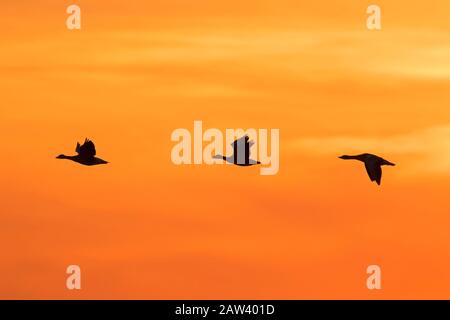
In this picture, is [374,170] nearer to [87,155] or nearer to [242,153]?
[242,153]

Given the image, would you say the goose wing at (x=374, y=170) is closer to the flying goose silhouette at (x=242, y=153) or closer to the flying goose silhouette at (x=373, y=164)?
the flying goose silhouette at (x=373, y=164)

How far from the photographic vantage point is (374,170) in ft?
134

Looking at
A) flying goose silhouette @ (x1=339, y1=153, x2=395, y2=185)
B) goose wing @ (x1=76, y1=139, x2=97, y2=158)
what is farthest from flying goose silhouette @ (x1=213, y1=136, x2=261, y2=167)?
goose wing @ (x1=76, y1=139, x2=97, y2=158)

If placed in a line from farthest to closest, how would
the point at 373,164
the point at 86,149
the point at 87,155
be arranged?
the point at 87,155 → the point at 86,149 → the point at 373,164

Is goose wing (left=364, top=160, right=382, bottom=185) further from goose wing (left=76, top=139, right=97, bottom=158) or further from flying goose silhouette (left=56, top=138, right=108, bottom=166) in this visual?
goose wing (left=76, top=139, right=97, bottom=158)

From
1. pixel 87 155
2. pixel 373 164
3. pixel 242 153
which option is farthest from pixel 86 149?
pixel 373 164

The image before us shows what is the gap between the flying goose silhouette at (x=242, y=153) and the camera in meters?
41.8

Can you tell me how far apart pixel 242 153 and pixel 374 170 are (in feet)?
13.0

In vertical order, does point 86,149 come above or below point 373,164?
above
